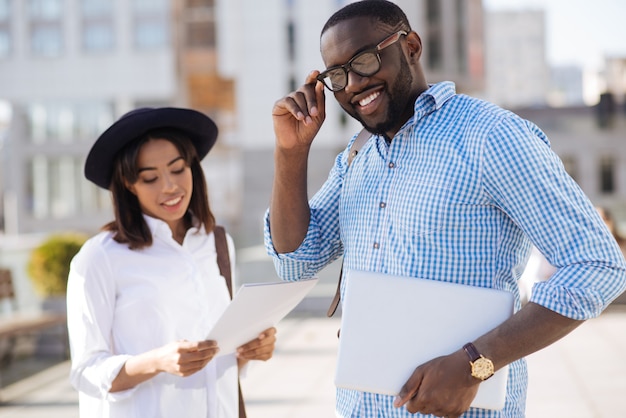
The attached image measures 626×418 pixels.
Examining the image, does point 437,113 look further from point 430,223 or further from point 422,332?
point 422,332

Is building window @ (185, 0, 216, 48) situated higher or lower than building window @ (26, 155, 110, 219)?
higher

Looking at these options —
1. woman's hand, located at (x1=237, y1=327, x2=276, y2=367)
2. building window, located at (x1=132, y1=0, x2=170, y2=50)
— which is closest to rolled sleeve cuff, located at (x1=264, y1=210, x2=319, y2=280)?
woman's hand, located at (x1=237, y1=327, x2=276, y2=367)

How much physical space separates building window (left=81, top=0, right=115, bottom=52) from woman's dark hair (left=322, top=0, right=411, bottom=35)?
146ft

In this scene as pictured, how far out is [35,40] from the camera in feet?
144

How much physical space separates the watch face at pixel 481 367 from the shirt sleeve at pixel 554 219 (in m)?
0.14

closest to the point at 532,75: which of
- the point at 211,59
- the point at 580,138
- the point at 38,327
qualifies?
the point at 580,138

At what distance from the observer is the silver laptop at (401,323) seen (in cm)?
144

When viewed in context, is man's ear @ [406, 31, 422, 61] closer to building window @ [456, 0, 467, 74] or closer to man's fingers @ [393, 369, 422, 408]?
man's fingers @ [393, 369, 422, 408]

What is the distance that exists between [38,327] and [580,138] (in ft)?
143

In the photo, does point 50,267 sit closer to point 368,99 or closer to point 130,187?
point 130,187

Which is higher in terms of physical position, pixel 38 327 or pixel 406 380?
pixel 406 380

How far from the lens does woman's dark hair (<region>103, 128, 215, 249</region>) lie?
8.04ft

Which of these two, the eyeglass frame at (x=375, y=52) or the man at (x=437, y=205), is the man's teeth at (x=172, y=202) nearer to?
the man at (x=437, y=205)

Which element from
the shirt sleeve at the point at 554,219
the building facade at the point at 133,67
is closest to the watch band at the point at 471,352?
the shirt sleeve at the point at 554,219
